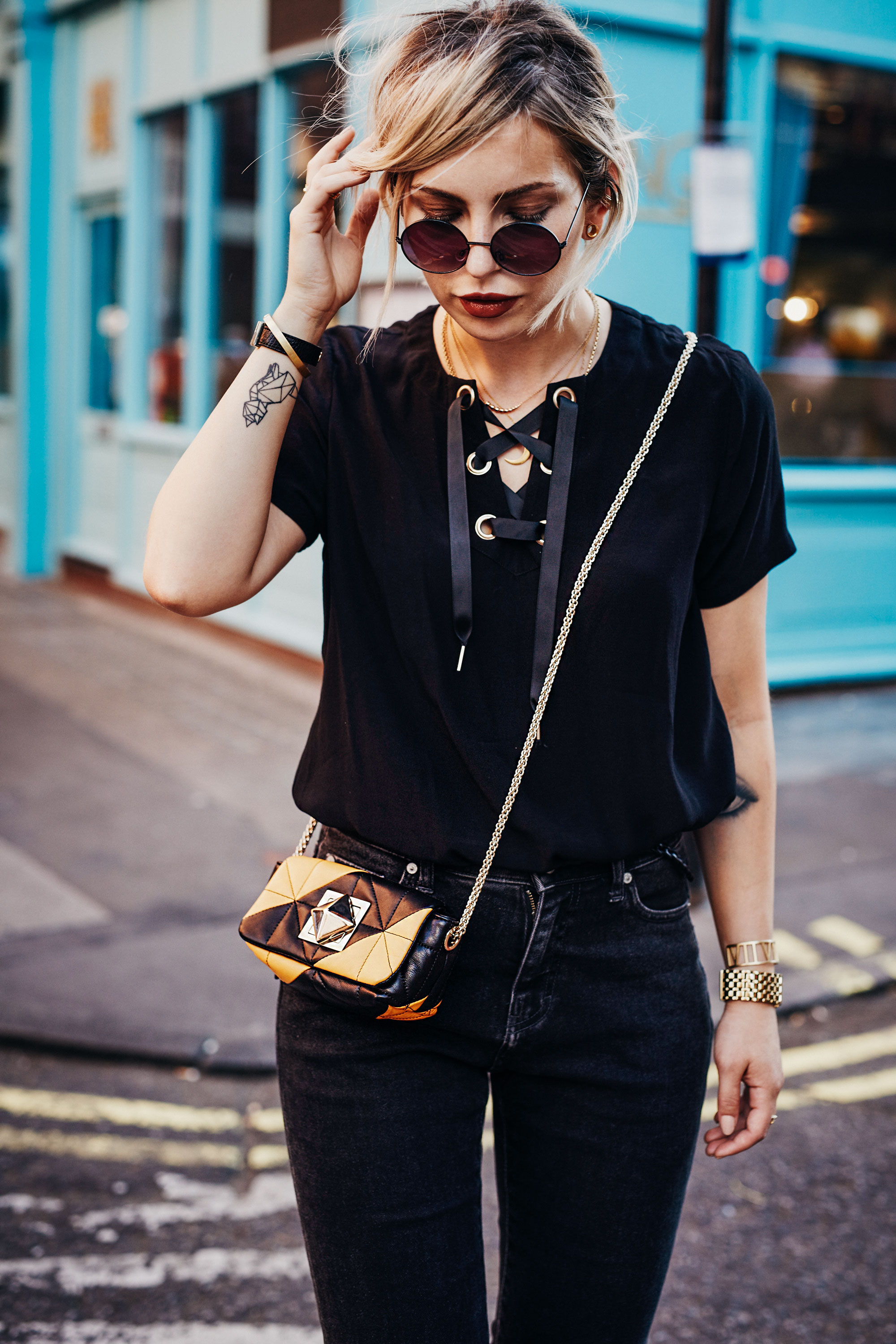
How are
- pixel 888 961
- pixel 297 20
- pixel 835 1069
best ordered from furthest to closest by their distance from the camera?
pixel 297 20 → pixel 888 961 → pixel 835 1069

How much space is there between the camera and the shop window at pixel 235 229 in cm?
895

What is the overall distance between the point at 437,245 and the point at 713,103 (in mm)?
3902

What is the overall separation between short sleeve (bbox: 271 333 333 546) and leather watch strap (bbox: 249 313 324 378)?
34 millimetres

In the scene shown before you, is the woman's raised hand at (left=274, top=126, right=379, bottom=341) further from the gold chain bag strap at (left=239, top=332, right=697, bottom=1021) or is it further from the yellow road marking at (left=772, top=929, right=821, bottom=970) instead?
the yellow road marking at (left=772, top=929, right=821, bottom=970)

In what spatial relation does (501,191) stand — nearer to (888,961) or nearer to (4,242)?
(888,961)

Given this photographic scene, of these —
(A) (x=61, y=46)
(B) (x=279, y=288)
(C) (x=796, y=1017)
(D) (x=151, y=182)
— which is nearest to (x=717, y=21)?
→ (C) (x=796, y=1017)

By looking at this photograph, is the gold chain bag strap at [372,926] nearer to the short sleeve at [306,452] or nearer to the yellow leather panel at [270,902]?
the yellow leather panel at [270,902]

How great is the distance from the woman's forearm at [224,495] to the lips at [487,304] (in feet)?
0.71

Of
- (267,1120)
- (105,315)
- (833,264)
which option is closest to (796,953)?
(267,1120)

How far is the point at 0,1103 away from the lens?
3.61m

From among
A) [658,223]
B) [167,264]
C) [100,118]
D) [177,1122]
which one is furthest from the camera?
[100,118]

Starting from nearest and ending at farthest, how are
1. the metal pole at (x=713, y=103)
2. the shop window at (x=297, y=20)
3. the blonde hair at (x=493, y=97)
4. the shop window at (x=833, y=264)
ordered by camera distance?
the blonde hair at (x=493, y=97) < the metal pole at (x=713, y=103) < the shop window at (x=297, y=20) < the shop window at (x=833, y=264)

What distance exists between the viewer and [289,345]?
1.61 meters

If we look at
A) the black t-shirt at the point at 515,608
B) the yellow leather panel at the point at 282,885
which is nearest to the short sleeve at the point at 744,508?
the black t-shirt at the point at 515,608
